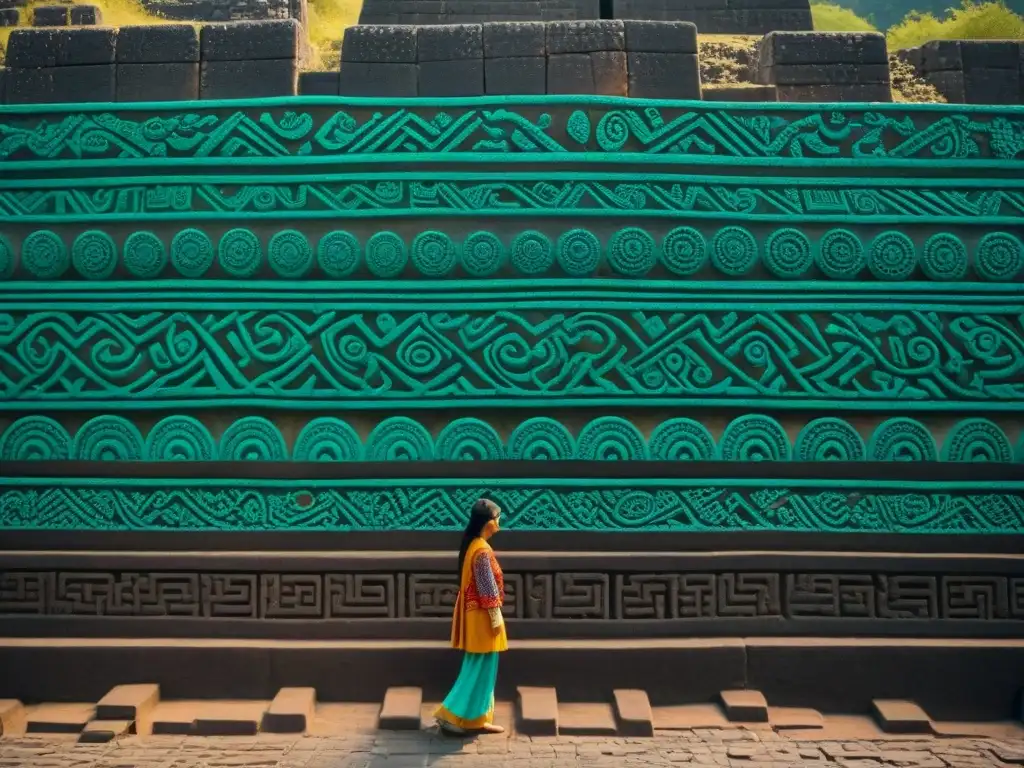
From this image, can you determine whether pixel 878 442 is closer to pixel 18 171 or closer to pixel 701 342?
pixel 701 342

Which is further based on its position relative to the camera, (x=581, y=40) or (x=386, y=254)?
(x=581, y=40)

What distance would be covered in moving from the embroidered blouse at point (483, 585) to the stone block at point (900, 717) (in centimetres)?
180

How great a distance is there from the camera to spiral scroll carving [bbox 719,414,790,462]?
5.39 m

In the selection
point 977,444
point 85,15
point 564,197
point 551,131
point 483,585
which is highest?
point 85,15

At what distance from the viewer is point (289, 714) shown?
4.88 metres

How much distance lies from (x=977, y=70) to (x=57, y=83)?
4805mm

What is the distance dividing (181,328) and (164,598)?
4.27 ft

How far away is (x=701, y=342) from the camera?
17.8 feet

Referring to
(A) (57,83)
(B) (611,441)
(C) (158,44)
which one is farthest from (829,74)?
(A) (57,83)

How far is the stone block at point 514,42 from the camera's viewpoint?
18.7ft

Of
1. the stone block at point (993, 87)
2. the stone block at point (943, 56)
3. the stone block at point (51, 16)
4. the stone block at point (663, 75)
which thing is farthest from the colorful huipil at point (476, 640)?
the stone block at point (51, 16)

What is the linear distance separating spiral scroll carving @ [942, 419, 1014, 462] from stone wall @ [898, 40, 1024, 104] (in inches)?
68.7

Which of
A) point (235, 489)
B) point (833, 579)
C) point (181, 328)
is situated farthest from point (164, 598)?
point (833, 579)

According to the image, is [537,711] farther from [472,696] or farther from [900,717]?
[900,717]
